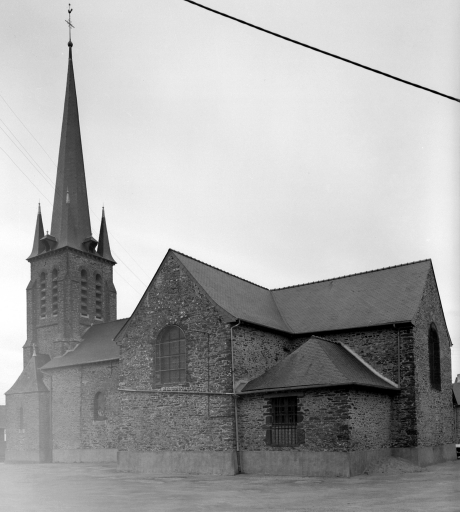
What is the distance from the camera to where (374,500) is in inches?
587

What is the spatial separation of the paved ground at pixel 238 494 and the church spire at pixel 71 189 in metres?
24.4

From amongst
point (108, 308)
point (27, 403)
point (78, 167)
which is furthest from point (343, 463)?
point (78, 167)

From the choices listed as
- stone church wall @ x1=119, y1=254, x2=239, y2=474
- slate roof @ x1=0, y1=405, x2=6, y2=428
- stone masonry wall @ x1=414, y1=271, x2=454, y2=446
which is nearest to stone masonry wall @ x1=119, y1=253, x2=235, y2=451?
stone church wall @ x1=119, y1=254, x2=239, y2=474

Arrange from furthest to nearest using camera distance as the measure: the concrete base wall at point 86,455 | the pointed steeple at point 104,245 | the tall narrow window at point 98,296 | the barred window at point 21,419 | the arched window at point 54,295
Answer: the pointed steeple at point 104,245, the tall narrow window at point 98,296, the arched window at point 54,295, the barred window at point 21,419, the concrete base wall at point 86,455

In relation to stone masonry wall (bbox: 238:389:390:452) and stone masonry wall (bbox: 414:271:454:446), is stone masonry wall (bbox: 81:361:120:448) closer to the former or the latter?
stone masonry wall (bbox: 238:389:390:452)

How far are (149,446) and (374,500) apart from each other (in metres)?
13.7

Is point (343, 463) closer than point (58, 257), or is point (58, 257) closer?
point (343, 463)

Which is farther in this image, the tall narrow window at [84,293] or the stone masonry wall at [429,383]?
the tall narrow window at [84,293]

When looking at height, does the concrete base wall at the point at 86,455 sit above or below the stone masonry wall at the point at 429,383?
below

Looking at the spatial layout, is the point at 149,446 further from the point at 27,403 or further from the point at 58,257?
the point at 58,257

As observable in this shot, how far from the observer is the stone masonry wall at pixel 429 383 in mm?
25397

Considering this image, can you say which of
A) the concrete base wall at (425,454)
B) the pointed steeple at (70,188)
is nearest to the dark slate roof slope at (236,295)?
the concrete base wall at (425,454)

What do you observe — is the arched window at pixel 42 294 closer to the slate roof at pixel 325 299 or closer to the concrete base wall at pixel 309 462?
the slate roof at pixel 325 299

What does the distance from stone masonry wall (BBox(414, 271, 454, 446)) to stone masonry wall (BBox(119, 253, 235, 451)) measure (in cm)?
745
